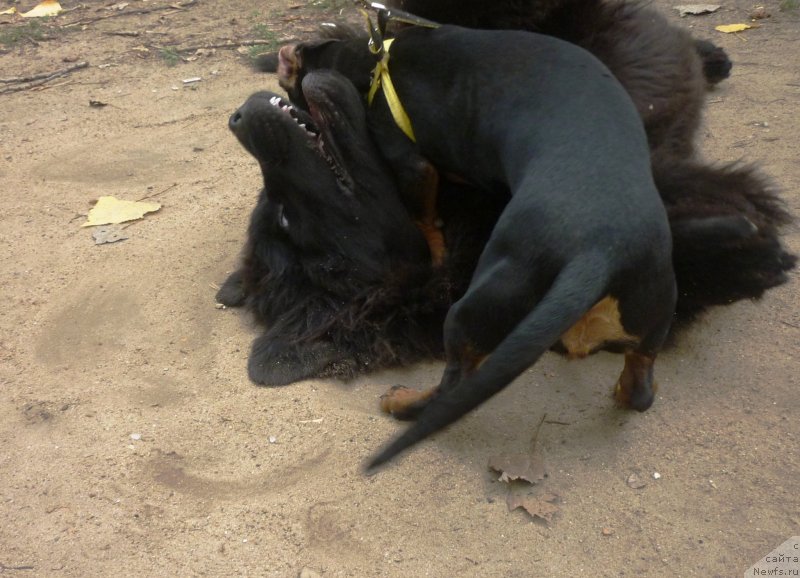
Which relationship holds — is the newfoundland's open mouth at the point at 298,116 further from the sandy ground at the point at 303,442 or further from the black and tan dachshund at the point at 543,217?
the sandy ground at the point at 303,442

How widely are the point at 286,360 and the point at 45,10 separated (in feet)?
15.1

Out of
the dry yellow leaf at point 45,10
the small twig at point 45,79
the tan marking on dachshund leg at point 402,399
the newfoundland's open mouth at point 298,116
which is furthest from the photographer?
the dry yellow leaf at point 45,10

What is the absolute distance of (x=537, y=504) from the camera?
86.1 inches

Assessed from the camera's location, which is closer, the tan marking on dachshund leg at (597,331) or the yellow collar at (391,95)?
the tan marking on dachshund leg at (597,331)

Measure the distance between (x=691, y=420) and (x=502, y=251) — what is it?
0.78 metres

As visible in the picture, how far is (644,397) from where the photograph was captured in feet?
7.87

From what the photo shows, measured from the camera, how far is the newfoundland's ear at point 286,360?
9.22ft

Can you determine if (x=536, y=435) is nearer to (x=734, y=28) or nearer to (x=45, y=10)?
(x=734, y=28)

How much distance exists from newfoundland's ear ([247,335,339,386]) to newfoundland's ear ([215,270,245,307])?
328 millimetres

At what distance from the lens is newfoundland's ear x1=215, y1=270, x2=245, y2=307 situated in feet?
10.6

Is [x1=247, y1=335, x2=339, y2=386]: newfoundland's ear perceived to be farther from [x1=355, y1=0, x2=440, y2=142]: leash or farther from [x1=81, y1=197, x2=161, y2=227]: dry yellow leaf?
[x1=81, y1=197, x2=161, y2=227]: dry yellow leaf

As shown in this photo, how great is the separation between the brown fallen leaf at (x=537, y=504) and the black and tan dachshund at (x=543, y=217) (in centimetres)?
34

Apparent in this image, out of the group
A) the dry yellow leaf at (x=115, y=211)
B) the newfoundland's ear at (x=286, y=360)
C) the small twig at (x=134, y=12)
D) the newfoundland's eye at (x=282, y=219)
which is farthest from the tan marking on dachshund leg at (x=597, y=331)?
the small twig at (x=134, y=12)

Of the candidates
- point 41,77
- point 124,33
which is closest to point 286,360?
point 41,77
